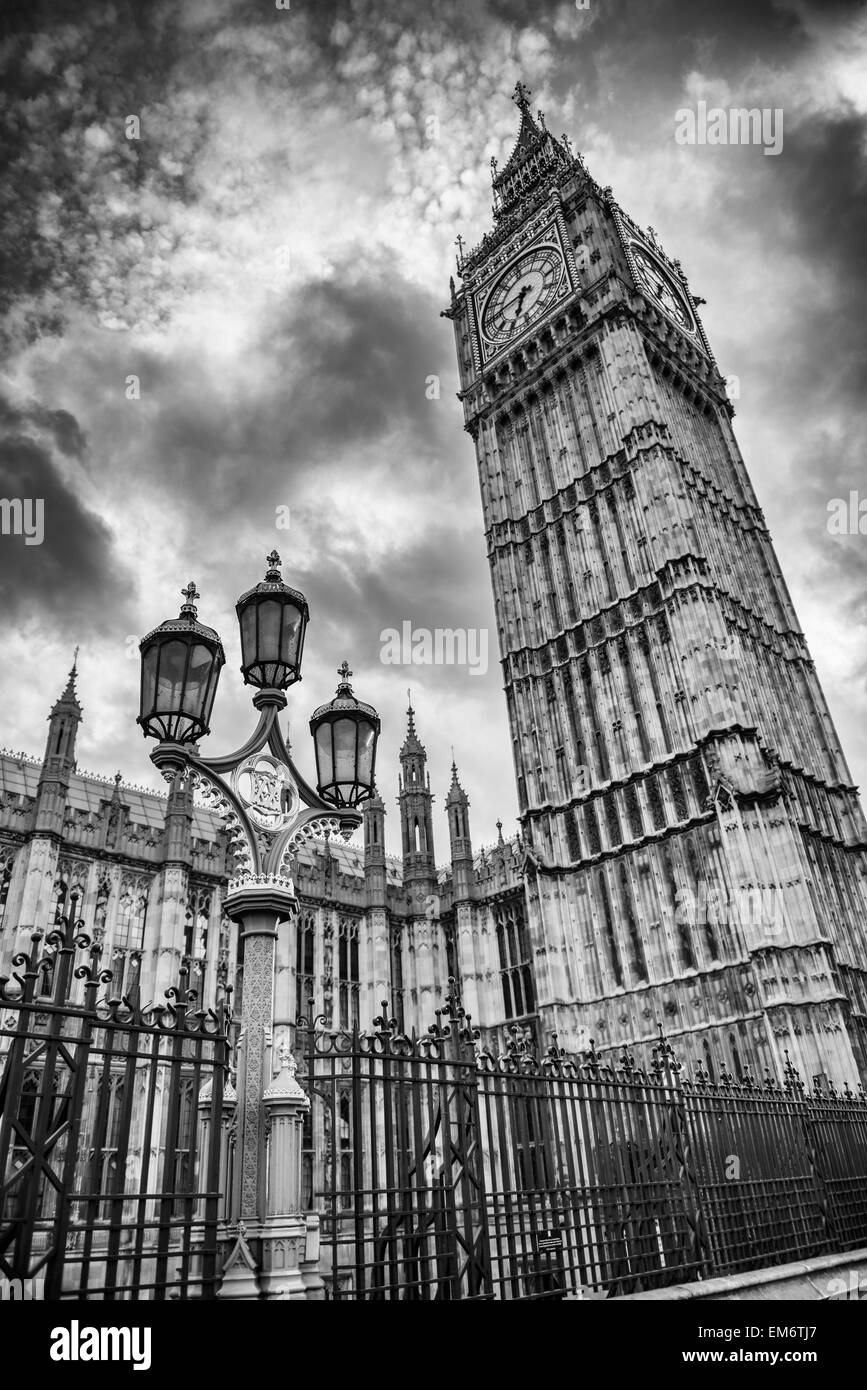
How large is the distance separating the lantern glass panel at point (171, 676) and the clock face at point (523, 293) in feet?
117

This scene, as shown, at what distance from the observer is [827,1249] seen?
31.3ft

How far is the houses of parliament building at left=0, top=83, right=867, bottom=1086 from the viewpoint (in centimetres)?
2303

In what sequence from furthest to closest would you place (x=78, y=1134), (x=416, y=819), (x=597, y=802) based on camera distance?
1. (x=416, y=819)
2. (x=597, y=802)
3. (x=78, y=1134)

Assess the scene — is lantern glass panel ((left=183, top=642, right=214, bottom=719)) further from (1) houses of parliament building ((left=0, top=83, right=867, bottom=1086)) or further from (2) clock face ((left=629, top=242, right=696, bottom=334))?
(2) clock face ((left=629, top=242, right=696, bottom=334))

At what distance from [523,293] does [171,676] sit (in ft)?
125

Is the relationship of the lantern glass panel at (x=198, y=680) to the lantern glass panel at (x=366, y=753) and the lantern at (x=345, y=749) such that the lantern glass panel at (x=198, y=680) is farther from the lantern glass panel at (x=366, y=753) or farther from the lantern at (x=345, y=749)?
the lantern glass panel at (x=366, y=753)

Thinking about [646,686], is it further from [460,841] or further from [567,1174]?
[567,1174]

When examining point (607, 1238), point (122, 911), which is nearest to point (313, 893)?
point (122, 911)

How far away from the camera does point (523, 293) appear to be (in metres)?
38.7

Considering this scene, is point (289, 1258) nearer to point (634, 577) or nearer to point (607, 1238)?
point (607, 1238)

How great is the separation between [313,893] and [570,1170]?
970 inches

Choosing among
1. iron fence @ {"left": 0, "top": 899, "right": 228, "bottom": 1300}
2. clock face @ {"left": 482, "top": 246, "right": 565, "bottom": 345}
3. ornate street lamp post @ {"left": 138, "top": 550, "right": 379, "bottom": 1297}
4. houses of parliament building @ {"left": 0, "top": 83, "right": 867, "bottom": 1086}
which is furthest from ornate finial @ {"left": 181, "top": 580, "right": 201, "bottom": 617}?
clock face @ {"left": 482, "top": 246, "right": 565, "bottom": 345}

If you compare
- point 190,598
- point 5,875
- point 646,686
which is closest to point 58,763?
point 5,875

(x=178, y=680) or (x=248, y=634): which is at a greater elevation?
(x=248, y=634)
